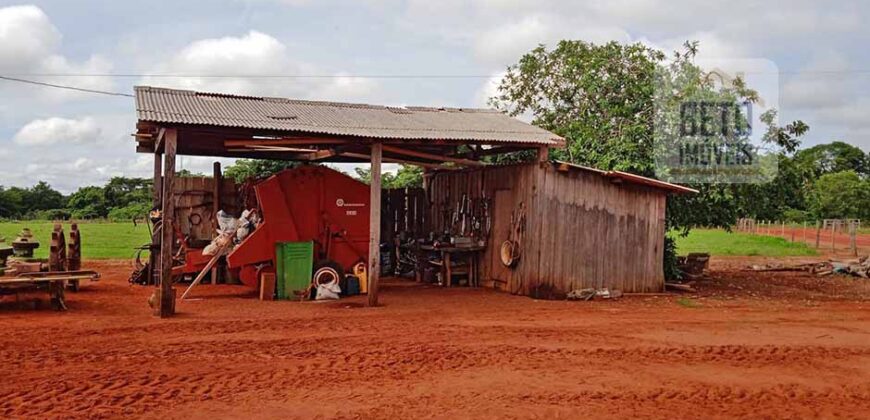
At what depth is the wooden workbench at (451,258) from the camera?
13.9 metres

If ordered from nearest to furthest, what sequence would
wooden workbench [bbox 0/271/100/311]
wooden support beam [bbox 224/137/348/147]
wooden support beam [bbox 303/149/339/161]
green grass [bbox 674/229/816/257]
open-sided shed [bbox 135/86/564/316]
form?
1. wooden workbench [bbox 0/271/100/311]
2. open-sided shed [bbox 135/86/564/316]
3. wooden support beam [bbox 224/137/348/147]
4. wooden support beam [bbox 303/149/339/161]
5. green grass [bbox 674/229/816/257]

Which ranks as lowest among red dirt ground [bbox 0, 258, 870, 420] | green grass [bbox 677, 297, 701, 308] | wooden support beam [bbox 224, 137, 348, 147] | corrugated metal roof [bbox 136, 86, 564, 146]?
red dirt ground [bbox 0, 258, 870, 420]

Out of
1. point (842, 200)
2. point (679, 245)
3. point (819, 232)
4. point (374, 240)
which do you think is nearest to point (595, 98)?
point (374, 240)

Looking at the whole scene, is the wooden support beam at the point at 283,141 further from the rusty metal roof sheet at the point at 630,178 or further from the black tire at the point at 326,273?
the rusty metal roof sheet at the point at 630,178

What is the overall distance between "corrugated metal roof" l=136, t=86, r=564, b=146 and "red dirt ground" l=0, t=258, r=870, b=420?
8.72 feet

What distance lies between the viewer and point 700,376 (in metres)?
6.80

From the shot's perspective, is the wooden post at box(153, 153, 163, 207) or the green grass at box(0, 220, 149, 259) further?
the green grass at box(0, 220, 149, 259)

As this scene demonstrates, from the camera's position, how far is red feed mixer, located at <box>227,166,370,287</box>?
12023 mm

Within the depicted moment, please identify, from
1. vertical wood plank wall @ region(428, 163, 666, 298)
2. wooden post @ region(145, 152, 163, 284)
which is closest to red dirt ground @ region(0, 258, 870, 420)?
vertical wood plank wall @ region(428, 163, 666, 298)

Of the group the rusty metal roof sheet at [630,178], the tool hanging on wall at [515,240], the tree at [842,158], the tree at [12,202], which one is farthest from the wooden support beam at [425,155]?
the tree at [842,158]

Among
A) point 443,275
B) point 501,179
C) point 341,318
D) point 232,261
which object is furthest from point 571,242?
point 232,261

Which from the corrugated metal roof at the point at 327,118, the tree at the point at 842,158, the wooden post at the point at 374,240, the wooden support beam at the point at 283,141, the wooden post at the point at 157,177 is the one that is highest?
the tree at the point at 842,158

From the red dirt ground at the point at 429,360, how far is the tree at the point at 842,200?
41.5 metres

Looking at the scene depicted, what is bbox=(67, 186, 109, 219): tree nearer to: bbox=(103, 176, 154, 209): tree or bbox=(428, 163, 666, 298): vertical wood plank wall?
bbox=(103, 176, 154, 209): tree
